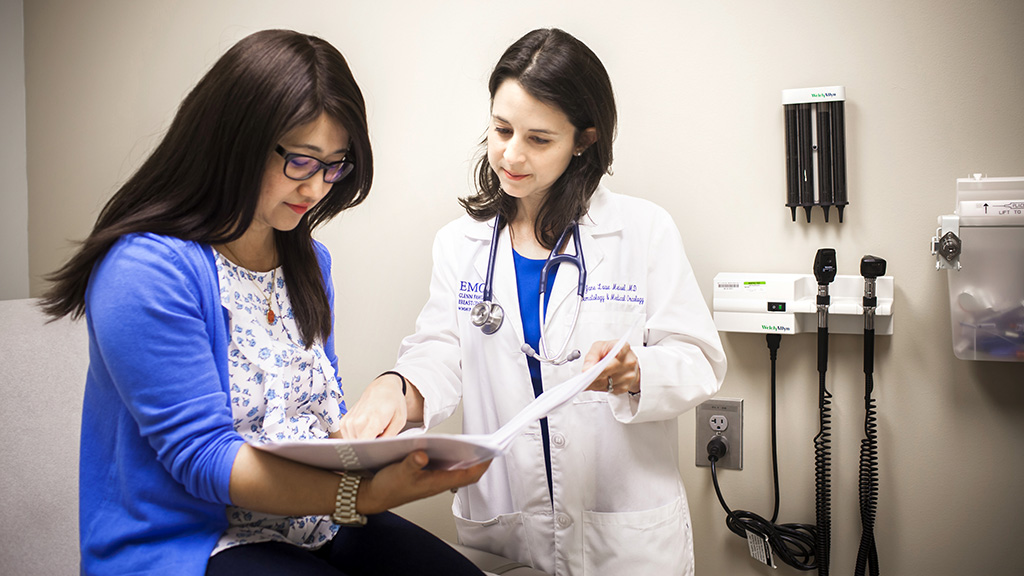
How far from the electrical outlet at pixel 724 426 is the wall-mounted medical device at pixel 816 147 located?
50cm

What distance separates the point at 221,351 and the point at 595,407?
2.46ft

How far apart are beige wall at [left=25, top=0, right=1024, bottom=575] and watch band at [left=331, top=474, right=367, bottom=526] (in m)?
1.11

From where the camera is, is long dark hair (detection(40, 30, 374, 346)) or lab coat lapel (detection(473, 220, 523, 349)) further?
lab coat lapel (detection(473, 220, 523, 349))

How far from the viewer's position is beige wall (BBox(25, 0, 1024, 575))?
4.98 ft

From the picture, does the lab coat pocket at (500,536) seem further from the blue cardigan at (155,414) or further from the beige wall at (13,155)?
the beige wall at (13,155)

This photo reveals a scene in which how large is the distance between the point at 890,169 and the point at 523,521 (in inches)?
43.2

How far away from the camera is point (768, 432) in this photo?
5.57ft

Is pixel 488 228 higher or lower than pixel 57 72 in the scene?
lower

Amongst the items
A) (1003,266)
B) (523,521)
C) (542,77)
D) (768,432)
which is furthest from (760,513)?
(542,77)

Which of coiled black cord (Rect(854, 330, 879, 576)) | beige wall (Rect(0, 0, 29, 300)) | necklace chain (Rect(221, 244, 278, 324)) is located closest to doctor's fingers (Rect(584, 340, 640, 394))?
necklace chain (Rect(221, 244, 278, 324))

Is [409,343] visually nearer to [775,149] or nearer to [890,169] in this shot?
[775,149]

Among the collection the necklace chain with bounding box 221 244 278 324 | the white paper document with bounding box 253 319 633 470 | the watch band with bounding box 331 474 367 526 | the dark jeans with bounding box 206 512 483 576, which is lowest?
the dark jeans with bounding box 206 512 483 576

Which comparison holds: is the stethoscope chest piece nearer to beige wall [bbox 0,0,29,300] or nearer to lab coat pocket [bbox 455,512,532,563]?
lab coat pocket [bbox 455,512,532,563]

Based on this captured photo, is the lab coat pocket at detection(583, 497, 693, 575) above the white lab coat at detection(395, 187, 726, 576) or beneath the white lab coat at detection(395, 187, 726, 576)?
beneath
